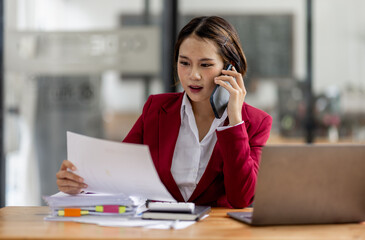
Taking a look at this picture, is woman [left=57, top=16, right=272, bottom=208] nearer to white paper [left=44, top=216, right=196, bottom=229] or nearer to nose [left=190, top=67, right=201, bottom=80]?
nose [left=190, top=67, right=201, bottom=80]

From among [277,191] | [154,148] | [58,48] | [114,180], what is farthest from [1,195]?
[277,191]

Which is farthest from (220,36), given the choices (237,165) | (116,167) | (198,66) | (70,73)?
(70,73)

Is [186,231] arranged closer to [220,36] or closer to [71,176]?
[71,176]

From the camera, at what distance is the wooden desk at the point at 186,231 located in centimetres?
125

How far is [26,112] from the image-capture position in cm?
354

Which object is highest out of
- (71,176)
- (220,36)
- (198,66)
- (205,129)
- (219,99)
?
(220,36)

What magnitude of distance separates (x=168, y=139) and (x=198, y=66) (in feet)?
0.95

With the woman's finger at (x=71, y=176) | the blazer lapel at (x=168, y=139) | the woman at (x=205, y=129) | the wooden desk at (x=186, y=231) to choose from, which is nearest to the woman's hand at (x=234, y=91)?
the woman at (x=205, y=129)

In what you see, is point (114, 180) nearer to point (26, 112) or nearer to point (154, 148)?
point (154, 148)

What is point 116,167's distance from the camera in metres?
1.40

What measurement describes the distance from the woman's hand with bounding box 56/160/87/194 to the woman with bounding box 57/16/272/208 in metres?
0.37

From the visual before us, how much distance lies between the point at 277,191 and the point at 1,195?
2.69 m

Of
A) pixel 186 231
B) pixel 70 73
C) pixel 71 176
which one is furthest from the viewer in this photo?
pixel 70 73

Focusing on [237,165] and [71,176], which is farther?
[237,165]
